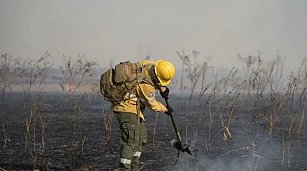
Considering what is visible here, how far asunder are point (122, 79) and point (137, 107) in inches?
17.7

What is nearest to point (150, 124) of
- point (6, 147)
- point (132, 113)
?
point (6, 147)

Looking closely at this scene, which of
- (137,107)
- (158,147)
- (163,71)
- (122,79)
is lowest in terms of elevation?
(158,147)

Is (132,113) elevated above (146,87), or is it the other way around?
(146,87)

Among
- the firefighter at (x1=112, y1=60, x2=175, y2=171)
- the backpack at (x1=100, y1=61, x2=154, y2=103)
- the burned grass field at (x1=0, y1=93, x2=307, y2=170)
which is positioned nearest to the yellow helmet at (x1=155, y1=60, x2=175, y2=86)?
the firefighter at (x1=112, y1=60, x2=175, y2=171)

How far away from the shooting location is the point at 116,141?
7.39m

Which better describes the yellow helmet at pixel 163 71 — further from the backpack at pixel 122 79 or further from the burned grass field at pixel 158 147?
the burned grass field at pixel 158 147

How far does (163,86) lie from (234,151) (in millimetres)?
2303

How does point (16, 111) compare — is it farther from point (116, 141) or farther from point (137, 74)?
point (137, 74)

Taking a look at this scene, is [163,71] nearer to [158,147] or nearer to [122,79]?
[122,79]

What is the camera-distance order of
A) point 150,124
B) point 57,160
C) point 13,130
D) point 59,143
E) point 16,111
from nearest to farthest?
point 57,160 → point 59,143 → point 13,130 → point 150,124 → point 16,111

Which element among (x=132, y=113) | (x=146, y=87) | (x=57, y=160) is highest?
(x=146, y=87)

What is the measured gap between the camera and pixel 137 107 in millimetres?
4879

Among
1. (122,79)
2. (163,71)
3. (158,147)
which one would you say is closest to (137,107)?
(122,79)

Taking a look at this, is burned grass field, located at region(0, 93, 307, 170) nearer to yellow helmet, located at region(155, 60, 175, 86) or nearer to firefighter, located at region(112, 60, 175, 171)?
firefighter, located at region(112, 60, 175, 171)
